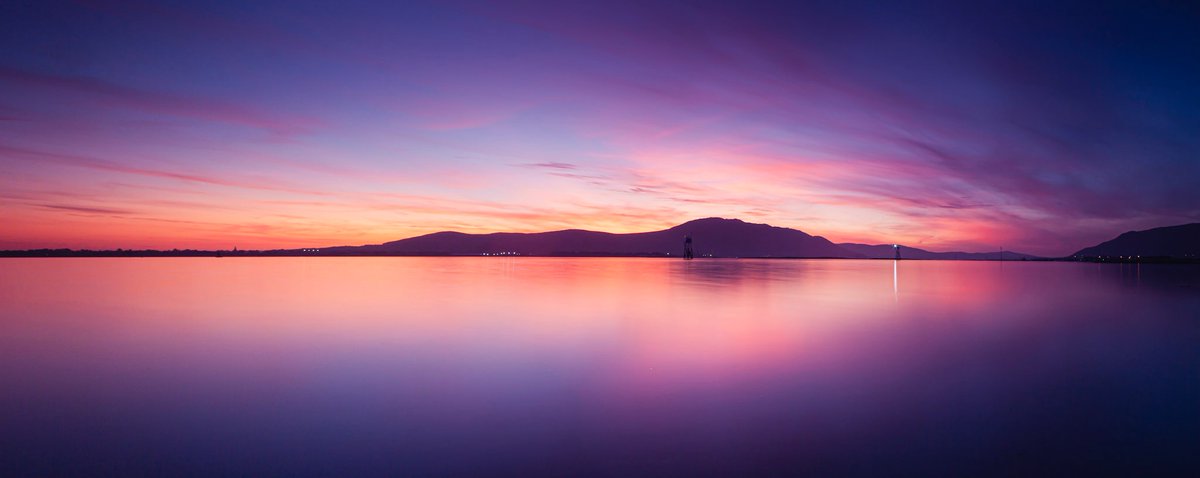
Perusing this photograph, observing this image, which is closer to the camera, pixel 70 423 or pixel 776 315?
pixel 70 423

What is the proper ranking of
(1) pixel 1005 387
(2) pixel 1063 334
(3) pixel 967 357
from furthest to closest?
(2) pixel 1063 334 < (3) pixel 967 357 < (1) pixel 1005 387

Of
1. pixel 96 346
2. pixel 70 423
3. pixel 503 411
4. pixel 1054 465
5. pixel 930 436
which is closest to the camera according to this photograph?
pixel 1054 465

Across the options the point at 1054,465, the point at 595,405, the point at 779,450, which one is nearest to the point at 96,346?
the point at 595,405

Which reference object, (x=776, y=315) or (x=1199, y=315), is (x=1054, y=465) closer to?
(x=776, y=315)

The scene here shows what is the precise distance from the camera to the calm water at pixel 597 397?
6.29 meters

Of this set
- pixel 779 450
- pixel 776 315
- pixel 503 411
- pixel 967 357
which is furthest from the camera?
pixel 776 315

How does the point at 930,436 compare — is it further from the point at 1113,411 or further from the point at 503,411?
the point at 503,411

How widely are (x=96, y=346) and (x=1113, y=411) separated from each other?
64.9ft

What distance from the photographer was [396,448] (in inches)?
262

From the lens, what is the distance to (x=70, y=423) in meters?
7.64

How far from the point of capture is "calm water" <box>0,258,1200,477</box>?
6.29 m

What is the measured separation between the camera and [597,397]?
356 inches

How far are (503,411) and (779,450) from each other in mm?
3720

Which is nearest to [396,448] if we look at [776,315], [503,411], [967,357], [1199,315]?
[503,411]
